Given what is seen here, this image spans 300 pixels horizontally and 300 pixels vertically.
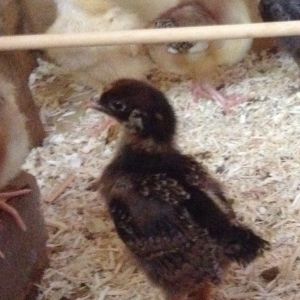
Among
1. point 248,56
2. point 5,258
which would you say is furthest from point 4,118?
point 248,56

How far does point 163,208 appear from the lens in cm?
163

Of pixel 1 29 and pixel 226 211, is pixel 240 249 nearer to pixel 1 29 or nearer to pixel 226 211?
pixel 226 211

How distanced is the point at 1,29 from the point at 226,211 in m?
1.05

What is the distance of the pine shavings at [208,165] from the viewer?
199 cm

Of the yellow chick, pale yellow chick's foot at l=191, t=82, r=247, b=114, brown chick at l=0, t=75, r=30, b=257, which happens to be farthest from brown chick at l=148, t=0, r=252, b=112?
brown chick at l=0, t=75, r=30, b=257

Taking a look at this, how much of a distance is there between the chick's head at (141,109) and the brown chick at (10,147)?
0.98 feet

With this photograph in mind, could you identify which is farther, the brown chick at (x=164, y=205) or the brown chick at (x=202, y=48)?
the brown chick at (x=202, y=48)

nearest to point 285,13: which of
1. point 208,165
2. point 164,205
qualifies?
point 208,165

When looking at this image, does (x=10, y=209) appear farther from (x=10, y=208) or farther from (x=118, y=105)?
(x=118, y=105)

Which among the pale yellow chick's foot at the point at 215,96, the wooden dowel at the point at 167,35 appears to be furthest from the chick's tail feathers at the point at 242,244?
the pale yellow chick's foot at the point at 215,96

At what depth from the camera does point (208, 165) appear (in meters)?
2.37

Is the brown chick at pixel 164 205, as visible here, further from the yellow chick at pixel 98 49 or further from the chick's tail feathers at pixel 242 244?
the yellow chick at pixel 98 49

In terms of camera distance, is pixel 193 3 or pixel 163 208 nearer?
pixel 163 208

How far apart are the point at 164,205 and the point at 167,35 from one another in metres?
0.33
